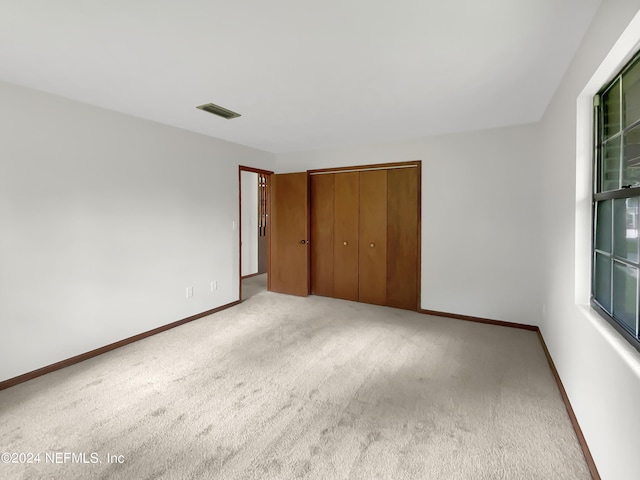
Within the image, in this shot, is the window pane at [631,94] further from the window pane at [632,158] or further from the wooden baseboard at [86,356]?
the wooden baseboard at [86,356]

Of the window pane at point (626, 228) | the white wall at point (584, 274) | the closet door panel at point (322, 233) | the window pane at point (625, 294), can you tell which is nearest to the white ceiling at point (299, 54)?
the white wall at point (584, 274)

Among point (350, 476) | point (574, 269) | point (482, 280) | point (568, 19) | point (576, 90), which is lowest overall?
point (350, 476)

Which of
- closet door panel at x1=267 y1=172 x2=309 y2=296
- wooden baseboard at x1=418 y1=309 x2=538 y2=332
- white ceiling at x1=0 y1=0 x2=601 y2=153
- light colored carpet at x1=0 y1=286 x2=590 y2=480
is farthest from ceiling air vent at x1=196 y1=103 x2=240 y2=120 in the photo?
wooden baseboard at x1=418 y1=309 x2=538 y2=332

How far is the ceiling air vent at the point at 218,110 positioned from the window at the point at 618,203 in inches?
111

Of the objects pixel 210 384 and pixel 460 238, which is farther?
pixel 460 238

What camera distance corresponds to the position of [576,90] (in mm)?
A: 1972

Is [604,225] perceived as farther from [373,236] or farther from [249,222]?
[249,222]

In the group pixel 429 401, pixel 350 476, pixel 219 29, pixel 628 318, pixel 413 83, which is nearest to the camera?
pixel 628 318

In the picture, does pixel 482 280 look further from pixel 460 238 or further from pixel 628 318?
pixel 628 318

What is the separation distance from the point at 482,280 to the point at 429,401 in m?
2.11

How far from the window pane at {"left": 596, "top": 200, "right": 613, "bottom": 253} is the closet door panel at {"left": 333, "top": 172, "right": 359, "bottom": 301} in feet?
9.91

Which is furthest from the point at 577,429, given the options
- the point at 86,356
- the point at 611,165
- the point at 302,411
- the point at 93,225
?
the point at 93,225

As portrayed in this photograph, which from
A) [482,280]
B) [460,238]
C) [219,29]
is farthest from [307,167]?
[219,29]

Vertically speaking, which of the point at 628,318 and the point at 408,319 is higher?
the point at 628,318
